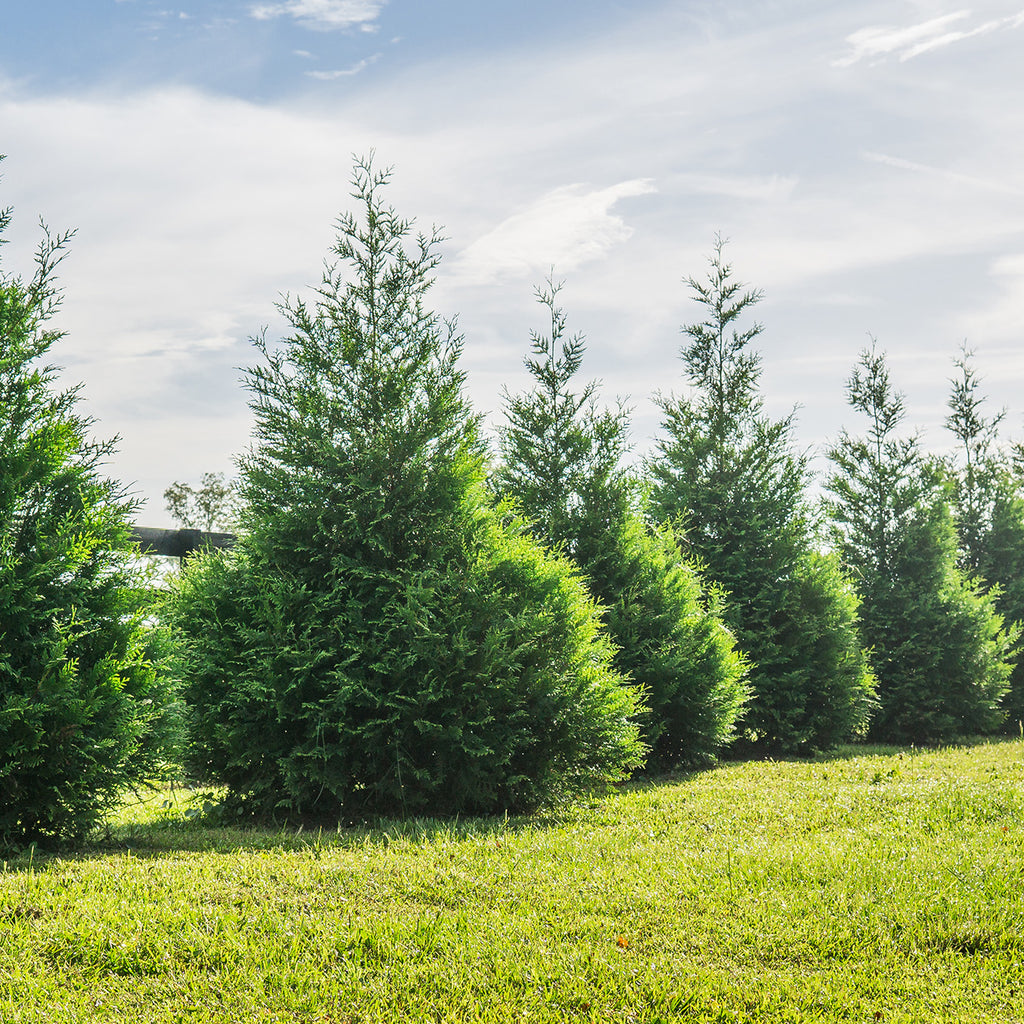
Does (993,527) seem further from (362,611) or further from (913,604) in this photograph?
(362,611)

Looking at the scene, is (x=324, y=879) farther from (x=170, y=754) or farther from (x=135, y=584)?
(x=135, y=584)

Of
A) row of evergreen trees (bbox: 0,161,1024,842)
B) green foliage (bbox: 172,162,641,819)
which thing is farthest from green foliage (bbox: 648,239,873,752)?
green foliage (bbox: 172,162,641,819)

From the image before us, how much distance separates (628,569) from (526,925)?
7.72 metres

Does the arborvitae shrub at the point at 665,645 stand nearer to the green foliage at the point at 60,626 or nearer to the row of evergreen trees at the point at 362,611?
the row of evergreen trees at the point at 362,611

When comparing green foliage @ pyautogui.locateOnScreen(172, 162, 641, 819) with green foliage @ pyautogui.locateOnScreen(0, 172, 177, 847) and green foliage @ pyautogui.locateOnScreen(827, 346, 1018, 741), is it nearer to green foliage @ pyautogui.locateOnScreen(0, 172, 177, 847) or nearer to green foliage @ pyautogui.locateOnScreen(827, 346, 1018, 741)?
green foliage @ pyautogui.locateOnScreen(0, 172, 177, 847)

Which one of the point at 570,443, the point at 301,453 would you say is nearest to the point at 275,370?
the point at 301,453

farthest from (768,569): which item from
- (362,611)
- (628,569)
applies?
(362,611)

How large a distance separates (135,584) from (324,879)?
125 inches

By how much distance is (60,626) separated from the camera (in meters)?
7.00

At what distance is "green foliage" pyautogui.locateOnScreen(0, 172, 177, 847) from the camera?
6844 millimetres

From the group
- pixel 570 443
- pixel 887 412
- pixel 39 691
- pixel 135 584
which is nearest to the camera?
pixel 39 691

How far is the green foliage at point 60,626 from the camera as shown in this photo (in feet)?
22.5

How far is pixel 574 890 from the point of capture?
5.66m

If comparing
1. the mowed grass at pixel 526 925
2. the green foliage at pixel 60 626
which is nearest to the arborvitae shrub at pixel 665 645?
the mowed grass at pixel 526 925
